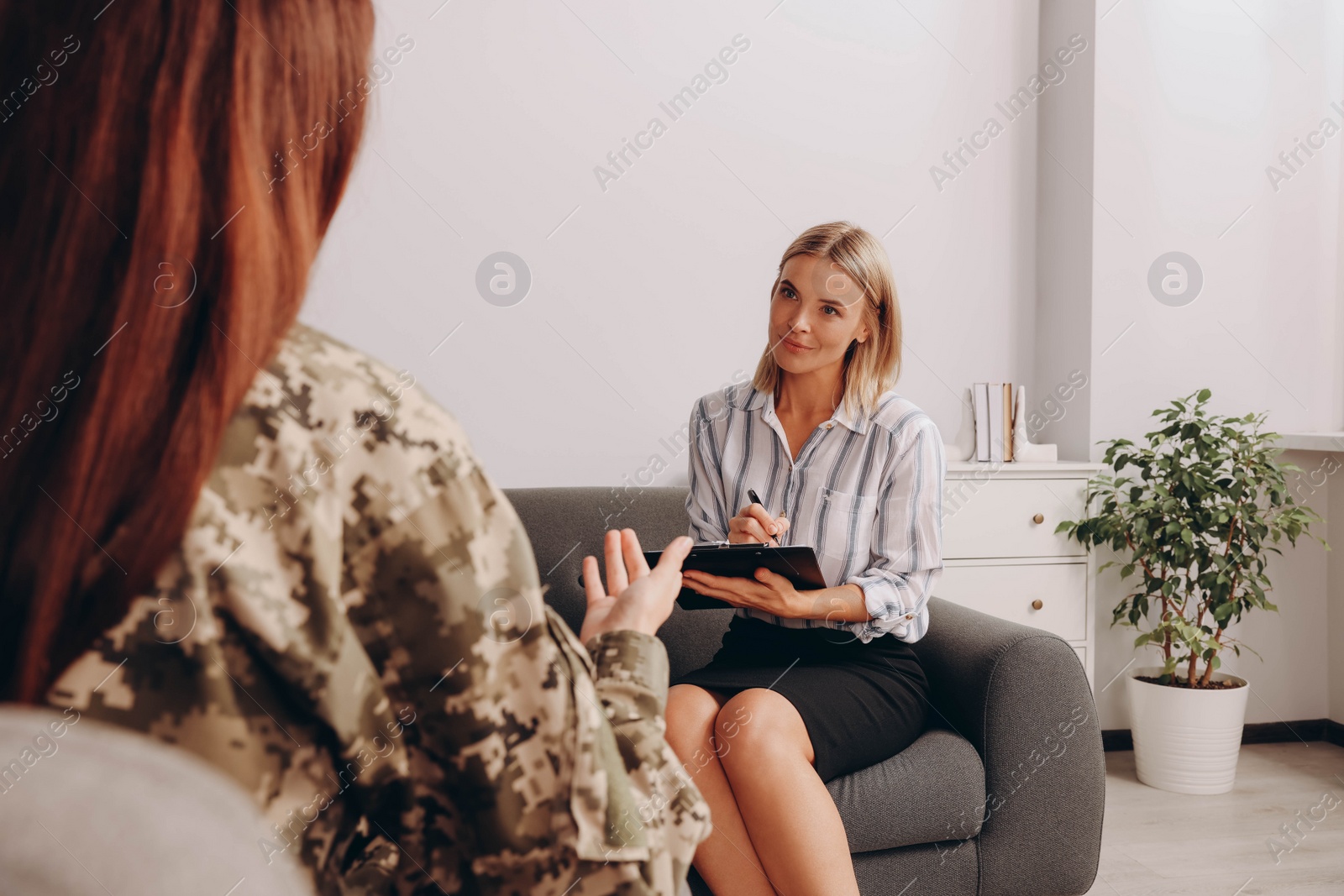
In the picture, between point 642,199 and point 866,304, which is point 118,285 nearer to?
point 866,304

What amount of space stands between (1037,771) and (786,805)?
1.77ft

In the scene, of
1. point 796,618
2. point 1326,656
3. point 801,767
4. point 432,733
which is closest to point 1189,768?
point 1326,656

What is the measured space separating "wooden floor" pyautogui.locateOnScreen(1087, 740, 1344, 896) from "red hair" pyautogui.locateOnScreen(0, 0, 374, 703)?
2.10 m

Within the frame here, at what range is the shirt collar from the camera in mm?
1862

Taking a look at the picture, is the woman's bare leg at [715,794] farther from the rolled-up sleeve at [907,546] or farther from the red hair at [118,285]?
the red hair at [118,285]

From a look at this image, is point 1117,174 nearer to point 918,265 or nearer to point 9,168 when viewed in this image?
point 918,265

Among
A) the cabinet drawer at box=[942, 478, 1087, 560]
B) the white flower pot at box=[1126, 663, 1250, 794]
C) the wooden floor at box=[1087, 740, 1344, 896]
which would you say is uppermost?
the cabinet drawer at box=[942, 478, 1087, 560]

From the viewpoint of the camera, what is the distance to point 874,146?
9.84ft

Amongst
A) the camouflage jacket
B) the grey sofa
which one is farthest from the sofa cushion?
the camouflage jacket

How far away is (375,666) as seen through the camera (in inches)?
22.0

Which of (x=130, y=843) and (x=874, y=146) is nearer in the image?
(x=130, y=843)

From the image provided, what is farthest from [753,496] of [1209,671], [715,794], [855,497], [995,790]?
[1209,671]

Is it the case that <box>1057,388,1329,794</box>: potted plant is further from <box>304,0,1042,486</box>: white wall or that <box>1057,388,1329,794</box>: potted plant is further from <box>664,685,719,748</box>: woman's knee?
<box>664,685,719,748</box>: woman's knee

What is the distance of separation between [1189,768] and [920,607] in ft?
4.42
